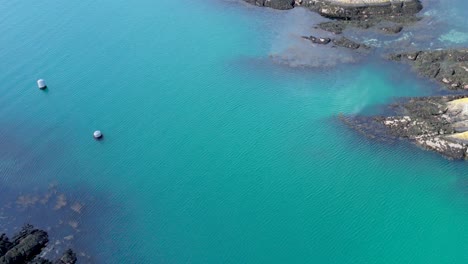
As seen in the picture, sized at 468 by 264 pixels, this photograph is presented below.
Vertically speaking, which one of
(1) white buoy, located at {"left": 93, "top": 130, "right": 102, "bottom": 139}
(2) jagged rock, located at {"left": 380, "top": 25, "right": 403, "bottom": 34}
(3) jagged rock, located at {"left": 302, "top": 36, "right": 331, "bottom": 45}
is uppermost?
(2) jagged rock, located at {"left": 380, "top": 25, "right": 403, "bottom": 34}

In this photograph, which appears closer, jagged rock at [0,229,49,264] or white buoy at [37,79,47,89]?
jagged rock at [0,229,49,264]

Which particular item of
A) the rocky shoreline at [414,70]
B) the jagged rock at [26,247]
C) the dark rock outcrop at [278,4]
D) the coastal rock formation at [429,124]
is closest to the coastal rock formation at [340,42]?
the rocky shoreline at [414,70]

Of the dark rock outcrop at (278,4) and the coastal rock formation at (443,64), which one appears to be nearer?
the coastal rock formation at (443,64)

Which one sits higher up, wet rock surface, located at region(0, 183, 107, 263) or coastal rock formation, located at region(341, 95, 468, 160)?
coastal rock formation, located at region(341, 95, 468, 160)

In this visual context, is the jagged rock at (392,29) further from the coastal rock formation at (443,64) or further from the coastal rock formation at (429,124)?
the coastal rock formation at (429,124)

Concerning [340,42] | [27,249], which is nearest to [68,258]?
[27,249]

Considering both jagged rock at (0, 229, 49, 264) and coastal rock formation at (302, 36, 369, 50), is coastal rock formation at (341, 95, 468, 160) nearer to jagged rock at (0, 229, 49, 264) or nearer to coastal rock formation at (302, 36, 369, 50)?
coastal rock formation at (302, 36, 369, 50)

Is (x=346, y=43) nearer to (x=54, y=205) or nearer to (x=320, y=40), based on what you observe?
→ (x=320, y=40)

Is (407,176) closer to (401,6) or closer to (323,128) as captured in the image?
(323,128)

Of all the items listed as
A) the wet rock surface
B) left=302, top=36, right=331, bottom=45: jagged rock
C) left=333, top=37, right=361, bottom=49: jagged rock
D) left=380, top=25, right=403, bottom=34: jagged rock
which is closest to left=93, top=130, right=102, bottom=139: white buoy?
the wet rock surface
